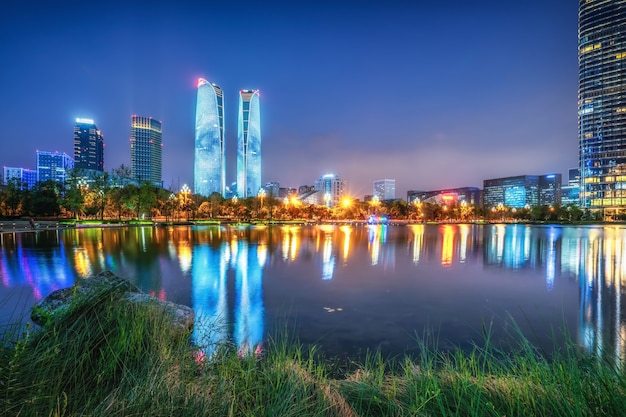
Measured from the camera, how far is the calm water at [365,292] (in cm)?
657

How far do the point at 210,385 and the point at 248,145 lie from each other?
177 m

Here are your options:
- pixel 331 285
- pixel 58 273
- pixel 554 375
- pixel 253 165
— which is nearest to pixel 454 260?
pixel 331 285

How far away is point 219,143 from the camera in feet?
547

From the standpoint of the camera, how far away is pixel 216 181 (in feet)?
554

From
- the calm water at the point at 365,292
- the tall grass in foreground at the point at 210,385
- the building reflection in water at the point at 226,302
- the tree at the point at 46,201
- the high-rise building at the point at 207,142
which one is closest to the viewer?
the tall grass in foreground at the point at 210,385

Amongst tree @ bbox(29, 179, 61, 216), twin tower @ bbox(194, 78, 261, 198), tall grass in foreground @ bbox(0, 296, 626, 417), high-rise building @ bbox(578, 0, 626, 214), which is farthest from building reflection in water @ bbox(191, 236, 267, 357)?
twin tower @ bbox(194, 78, 261, 198)

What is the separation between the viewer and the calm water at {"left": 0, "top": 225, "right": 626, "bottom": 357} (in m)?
6.57

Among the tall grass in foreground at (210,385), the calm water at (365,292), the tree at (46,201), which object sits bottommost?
the calm water at (365,292)

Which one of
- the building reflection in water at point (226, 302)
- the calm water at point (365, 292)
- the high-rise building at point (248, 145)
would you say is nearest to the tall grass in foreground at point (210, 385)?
the calm water at point (365, 292)

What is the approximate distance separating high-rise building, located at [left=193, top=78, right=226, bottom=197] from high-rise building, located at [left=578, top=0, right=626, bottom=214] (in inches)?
6309

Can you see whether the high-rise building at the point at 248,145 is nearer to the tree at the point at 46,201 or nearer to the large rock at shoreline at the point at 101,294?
the tree at the point at 46,201

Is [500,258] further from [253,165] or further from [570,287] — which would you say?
[253,165]

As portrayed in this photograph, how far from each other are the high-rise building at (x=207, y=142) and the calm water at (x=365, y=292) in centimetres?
15565

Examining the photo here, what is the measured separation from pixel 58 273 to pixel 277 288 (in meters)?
8.91
